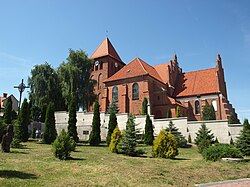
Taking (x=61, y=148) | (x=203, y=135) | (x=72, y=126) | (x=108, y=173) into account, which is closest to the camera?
(x=108, y=173)

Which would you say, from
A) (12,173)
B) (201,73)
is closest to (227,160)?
(12,173)

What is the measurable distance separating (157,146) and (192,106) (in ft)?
89.8

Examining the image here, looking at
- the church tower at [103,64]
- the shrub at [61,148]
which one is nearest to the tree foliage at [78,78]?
the church tower at [103,64]

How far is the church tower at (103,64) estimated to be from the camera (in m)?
47.1

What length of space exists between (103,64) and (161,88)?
14.4 meters

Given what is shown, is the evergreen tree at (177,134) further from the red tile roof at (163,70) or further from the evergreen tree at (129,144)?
the red tile roof at (163,70)

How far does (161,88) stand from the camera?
39688 mm

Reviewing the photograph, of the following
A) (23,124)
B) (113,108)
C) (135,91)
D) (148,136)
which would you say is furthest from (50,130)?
(135,91)

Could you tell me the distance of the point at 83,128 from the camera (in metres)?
30.7

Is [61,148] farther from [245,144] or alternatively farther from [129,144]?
[245,144]

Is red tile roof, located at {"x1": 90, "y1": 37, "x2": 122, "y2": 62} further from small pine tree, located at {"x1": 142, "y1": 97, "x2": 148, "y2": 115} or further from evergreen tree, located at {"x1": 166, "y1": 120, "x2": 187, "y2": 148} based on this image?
evergreen tree, located at {"x1": 166, "y1": 120, "x2": 187, "y2": 148}

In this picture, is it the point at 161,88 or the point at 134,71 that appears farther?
the point at 134,71

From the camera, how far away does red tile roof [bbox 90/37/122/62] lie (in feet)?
163

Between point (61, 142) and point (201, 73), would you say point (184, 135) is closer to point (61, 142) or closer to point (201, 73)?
point (61, 142)
